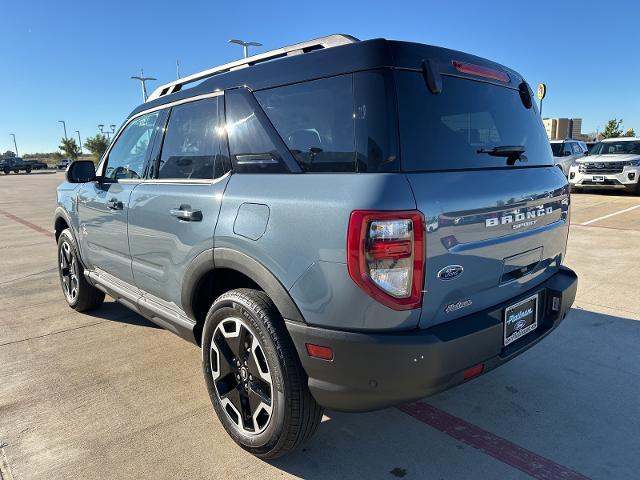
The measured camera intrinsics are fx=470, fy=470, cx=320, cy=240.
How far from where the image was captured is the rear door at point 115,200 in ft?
11.2

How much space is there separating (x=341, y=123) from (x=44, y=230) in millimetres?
10441

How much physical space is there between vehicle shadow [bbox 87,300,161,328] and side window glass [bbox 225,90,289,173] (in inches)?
97.6

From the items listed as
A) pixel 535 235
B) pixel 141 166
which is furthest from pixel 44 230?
pixel 535 235

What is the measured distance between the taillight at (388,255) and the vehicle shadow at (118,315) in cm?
309

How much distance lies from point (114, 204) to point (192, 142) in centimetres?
104

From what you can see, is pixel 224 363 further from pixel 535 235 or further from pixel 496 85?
pixel 496 85

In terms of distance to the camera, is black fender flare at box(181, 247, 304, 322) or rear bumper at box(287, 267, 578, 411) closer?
rear bumper at box(287, 267, 578, 411)

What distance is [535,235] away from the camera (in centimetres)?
248

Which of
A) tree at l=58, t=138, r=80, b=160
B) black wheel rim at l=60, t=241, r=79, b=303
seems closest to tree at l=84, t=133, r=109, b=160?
tree at l=58, t=138, r=80, b=160

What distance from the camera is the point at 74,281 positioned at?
4.73m

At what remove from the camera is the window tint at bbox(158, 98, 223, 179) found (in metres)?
2.70

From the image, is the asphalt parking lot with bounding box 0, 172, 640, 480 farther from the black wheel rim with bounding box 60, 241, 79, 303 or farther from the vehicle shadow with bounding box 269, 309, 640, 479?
the black wheel rim with bounding box 60, 241, 79, 303

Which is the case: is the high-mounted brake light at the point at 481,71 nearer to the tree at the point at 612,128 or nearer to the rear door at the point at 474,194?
the rear door at the point at 474,194

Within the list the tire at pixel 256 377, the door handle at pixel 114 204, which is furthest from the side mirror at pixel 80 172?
the tire at pixel 256 377
